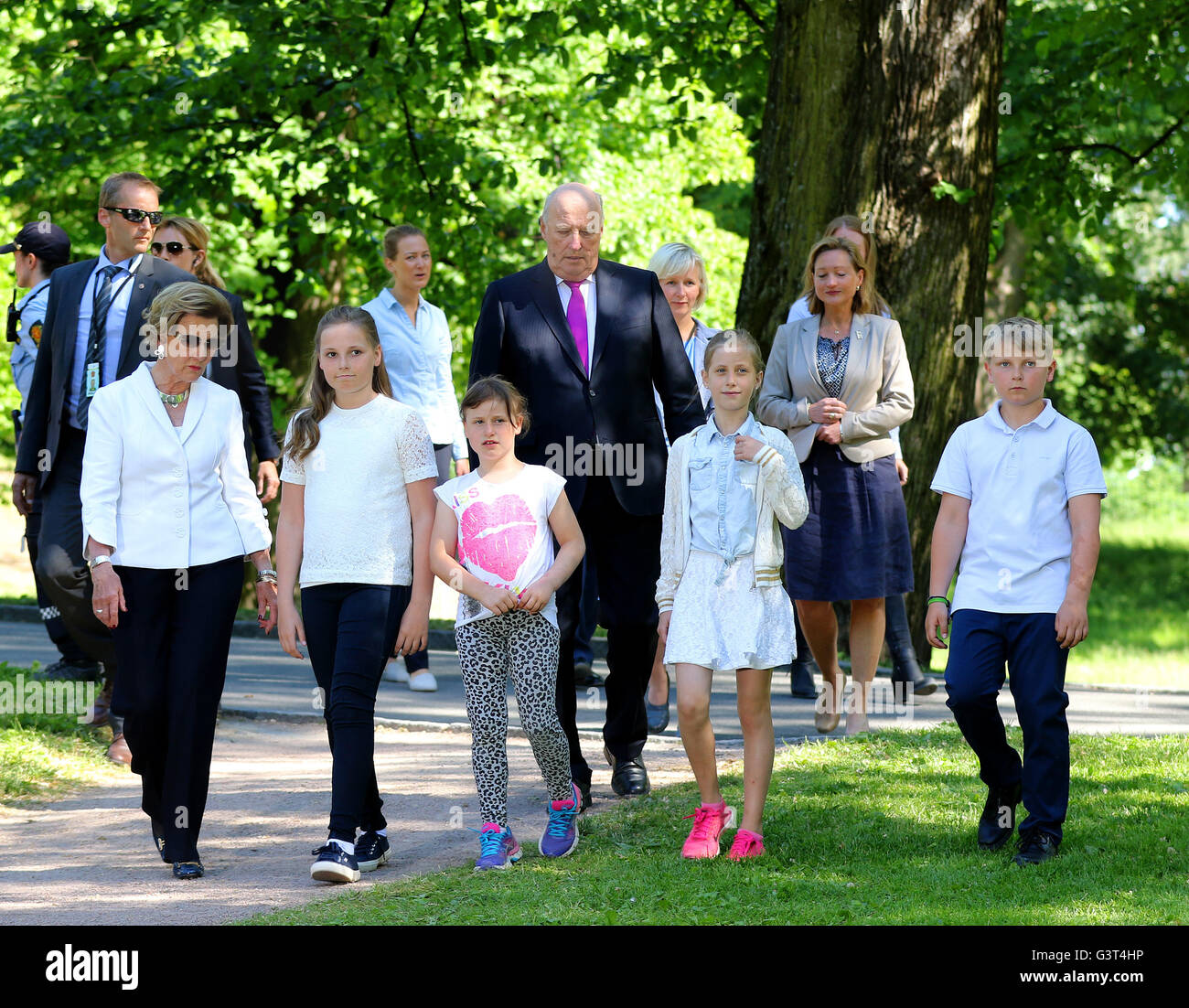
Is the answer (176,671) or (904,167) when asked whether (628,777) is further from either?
(904,167)

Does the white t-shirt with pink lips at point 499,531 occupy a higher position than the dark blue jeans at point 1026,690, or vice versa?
the white t-shirt with pink lips at point 499,531

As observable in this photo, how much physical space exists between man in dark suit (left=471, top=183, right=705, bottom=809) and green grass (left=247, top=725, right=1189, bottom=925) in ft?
2.89

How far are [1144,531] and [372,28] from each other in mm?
37301

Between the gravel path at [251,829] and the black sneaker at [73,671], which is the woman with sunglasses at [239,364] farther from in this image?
the black sneaker at [73,671]

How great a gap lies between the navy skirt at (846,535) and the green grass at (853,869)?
94 centimetres

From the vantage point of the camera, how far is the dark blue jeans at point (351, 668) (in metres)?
5.66

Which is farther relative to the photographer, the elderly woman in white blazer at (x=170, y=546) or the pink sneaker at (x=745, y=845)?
the elderly woman in white blazer at (x=170, y=546)

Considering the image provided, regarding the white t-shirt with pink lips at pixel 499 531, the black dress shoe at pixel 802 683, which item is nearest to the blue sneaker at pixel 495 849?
the white t-shirt with pink lips at pixel 499 531

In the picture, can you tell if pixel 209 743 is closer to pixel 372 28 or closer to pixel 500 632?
pixel 500 632

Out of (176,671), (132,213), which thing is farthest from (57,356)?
(176,671)

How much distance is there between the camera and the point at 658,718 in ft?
28.2

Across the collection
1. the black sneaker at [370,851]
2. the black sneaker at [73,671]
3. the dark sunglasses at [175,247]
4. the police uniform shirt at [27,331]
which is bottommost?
the black sneaker at [370,851]

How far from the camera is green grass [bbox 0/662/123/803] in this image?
7.39 meters
